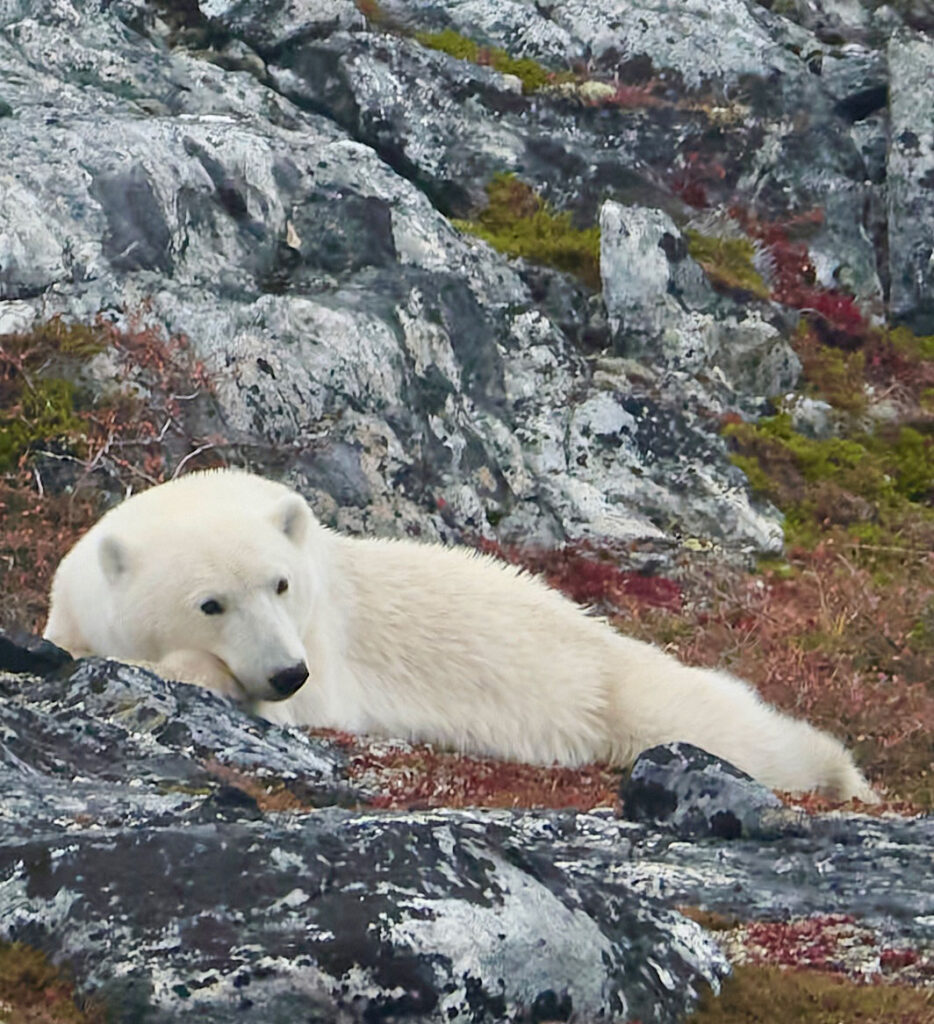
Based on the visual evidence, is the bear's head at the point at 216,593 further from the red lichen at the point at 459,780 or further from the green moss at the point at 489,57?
the green moss at the point at 489,57

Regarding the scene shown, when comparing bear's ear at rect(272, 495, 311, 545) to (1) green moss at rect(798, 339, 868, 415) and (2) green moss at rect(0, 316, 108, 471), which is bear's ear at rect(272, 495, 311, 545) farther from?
(1) green moss at rect(798, 339, 868, 415)

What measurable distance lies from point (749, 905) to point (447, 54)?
50.4ft

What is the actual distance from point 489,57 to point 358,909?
16.8 meters

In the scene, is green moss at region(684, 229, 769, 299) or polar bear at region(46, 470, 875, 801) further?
green moss at region(684, 229, 769, 299)

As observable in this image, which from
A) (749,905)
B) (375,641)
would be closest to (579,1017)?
(749,905)

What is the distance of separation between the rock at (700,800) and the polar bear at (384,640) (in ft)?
5.68

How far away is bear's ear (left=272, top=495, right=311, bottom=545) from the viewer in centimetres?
707

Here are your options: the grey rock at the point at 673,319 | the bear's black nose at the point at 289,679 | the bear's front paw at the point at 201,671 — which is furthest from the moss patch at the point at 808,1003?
the grey rock at the point at 673,319

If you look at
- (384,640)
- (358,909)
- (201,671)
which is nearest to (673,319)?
(384,640)

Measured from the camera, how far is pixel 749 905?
172 inches

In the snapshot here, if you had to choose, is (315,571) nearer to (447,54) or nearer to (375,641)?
(375,641)

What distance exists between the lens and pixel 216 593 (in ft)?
21.7

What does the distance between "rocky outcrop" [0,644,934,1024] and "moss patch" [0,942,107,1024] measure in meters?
0.04

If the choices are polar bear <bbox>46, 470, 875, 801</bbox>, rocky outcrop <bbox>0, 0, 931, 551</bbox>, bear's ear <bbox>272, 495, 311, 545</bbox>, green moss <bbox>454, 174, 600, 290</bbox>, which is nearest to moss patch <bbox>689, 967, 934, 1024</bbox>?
polar bear <bbox>46, 470, 875, 801</bbox>
